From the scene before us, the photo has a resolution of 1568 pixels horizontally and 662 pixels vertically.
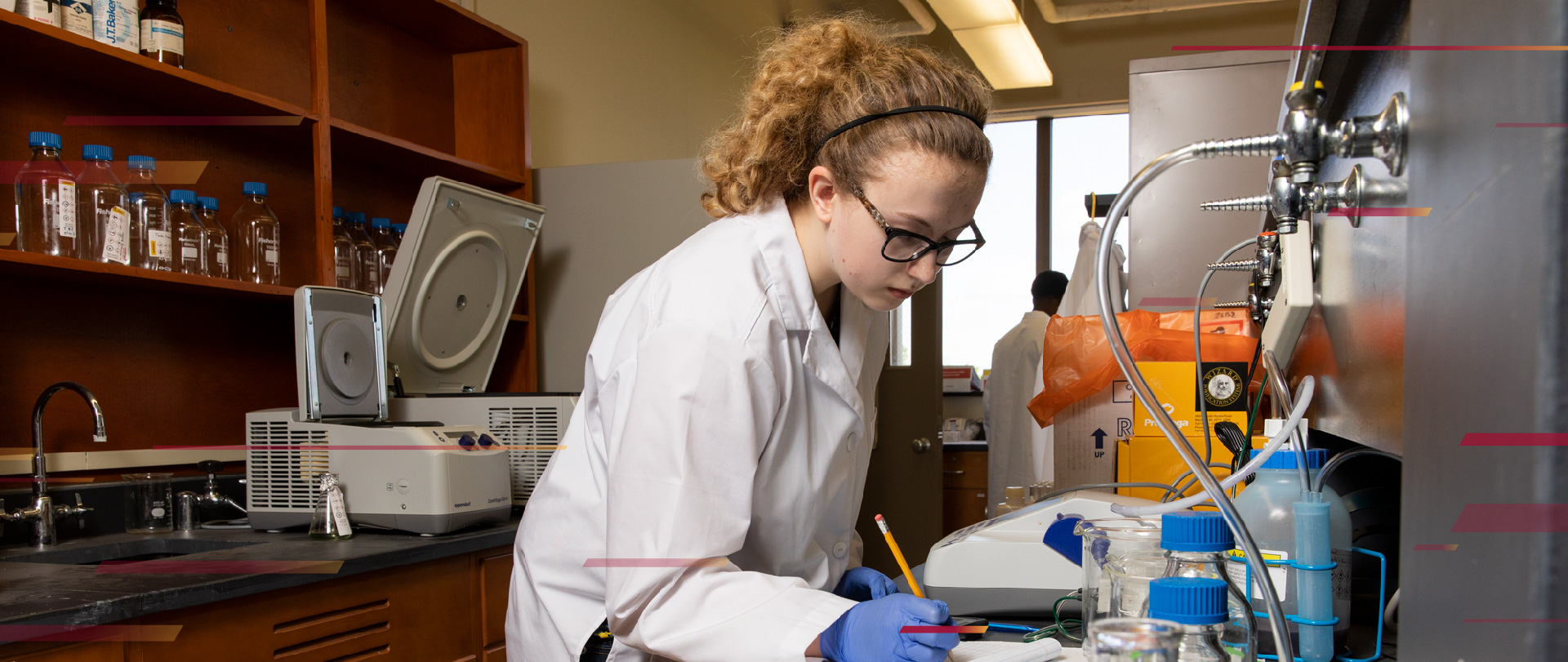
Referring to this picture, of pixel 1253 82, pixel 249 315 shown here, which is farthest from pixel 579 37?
pixel 1253 82

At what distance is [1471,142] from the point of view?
36 cm

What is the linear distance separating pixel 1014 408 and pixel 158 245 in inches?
109

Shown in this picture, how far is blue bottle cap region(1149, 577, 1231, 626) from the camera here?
0.49 m

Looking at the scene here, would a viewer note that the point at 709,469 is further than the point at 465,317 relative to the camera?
No

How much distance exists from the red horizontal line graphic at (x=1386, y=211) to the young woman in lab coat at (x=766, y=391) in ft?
1.19

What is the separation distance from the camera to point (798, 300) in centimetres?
99

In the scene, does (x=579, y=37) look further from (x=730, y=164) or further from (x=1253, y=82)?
(x=730, y=164)

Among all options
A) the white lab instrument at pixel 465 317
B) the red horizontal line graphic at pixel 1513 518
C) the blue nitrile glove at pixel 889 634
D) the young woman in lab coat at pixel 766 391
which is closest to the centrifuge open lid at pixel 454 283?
the white lab instrument at pixel 465 317

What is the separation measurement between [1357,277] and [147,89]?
83.7 inches

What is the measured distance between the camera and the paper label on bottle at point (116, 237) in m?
1.67

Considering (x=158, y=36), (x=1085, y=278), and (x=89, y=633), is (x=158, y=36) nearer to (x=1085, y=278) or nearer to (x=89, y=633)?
(x=89, y=633)

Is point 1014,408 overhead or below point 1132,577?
below

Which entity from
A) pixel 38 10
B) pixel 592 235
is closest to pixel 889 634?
pixel 38 10

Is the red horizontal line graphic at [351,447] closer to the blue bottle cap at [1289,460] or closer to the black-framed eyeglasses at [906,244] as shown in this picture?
the black-framed eyeglasses at [906,244]
